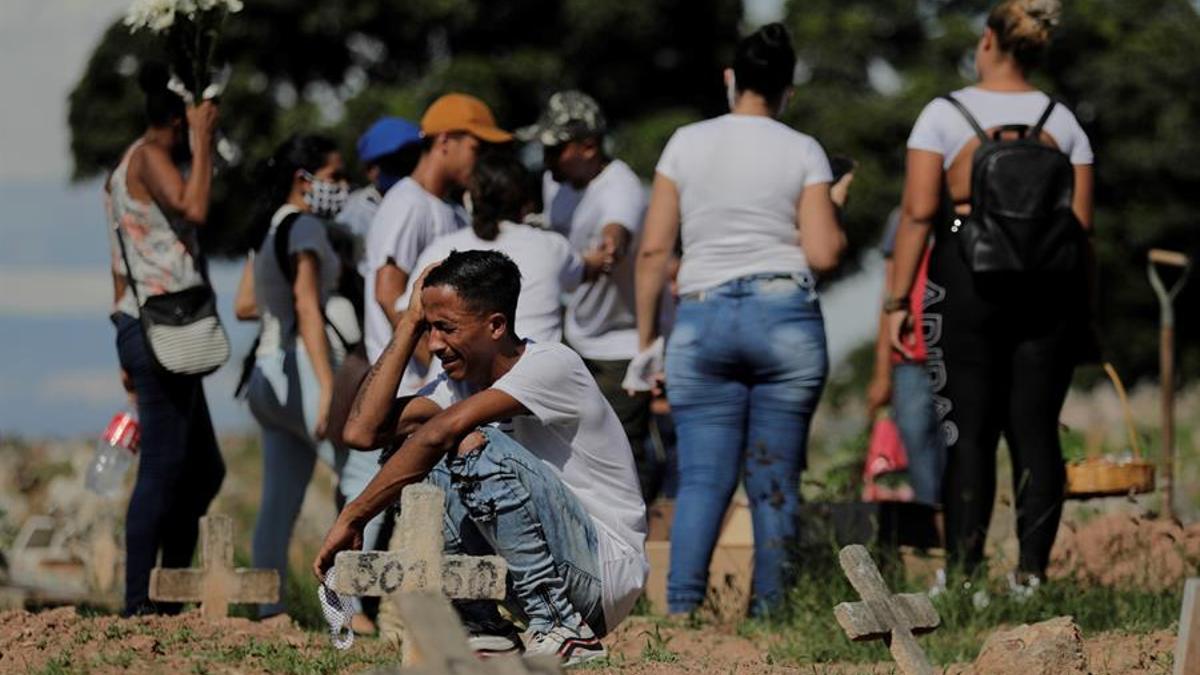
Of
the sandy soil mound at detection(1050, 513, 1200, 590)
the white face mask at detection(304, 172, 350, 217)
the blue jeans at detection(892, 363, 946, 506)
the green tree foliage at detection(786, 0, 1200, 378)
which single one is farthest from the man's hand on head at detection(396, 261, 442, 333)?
the green tree foliage at detection(786, 0, 1200, 378)

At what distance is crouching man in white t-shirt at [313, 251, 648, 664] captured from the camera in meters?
5.83

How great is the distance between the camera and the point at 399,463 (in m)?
5.86

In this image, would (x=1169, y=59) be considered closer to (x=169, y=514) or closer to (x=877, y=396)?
(x=877, y=396)

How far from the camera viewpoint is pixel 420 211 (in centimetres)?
805

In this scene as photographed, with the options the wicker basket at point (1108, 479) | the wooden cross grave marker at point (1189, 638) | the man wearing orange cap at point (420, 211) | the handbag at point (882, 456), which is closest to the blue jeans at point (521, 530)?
the wooden cross grave marker at point (1189, 638)

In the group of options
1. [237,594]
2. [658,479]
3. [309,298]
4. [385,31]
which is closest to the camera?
[237,594]

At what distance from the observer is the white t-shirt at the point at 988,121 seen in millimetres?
7766

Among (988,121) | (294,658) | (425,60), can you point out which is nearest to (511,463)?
(294,658)

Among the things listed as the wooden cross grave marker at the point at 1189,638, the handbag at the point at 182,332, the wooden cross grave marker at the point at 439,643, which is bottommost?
the wooden cross grave marker at the point at 1189,638

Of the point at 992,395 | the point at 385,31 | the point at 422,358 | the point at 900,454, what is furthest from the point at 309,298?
the point at 385,31

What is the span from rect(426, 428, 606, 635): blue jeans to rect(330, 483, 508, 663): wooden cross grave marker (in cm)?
28

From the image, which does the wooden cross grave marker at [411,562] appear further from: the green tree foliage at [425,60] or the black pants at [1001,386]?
the green tree foliage at [425,60]

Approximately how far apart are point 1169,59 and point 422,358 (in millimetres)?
27472

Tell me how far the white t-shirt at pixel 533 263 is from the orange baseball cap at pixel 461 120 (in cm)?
61
